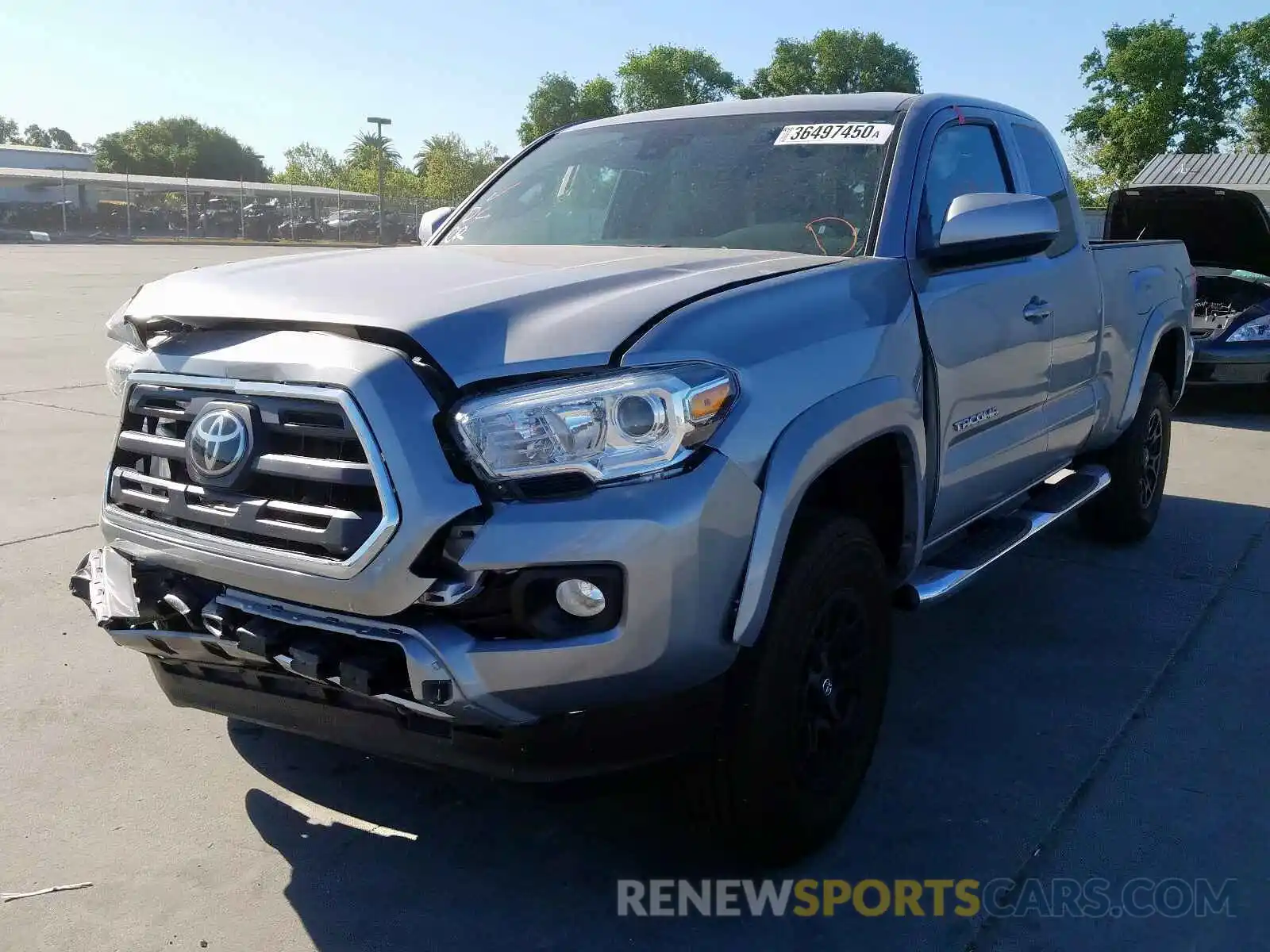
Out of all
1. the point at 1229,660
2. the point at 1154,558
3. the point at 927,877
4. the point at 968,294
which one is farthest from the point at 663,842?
the point at 1154,558

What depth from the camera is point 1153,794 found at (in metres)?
3.29

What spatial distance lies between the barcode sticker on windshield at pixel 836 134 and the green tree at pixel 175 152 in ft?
366

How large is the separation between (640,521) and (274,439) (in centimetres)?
78

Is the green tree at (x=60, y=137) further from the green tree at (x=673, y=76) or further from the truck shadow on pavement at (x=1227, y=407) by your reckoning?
the truck shadow on pavement at (x=1227, y=407)

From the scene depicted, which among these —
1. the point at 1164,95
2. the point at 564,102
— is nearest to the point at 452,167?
the point at 564,102

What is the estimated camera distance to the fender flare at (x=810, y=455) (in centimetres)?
246

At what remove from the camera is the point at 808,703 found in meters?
2.82

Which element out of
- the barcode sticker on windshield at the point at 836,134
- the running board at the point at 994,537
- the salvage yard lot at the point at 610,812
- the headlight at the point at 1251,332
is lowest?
the salvage yard lot at the point at 610,812

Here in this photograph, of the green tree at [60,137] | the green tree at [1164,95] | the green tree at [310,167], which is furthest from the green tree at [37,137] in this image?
the green tree at [1164,95]

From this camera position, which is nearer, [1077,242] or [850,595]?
[850,595]

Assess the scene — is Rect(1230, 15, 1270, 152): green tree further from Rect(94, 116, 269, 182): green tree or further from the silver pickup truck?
Rect(94, 116, 269, 182): green tree

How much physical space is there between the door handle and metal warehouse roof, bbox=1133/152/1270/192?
24051mm

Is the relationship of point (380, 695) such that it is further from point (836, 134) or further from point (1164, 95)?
point (1164, 95)

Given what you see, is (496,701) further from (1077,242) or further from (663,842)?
(1077,242)
